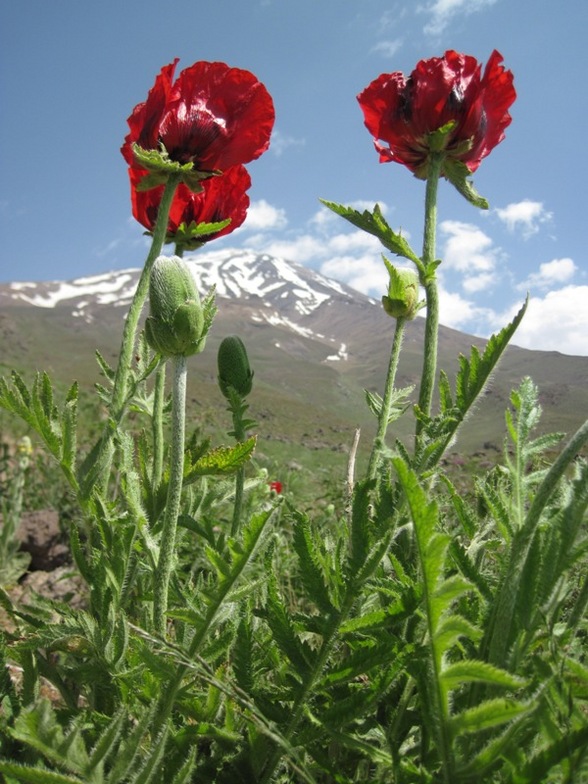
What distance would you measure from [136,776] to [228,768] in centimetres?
33

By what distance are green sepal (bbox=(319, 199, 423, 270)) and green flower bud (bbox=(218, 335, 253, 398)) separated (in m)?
0.36

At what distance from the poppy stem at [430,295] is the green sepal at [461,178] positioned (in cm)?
7

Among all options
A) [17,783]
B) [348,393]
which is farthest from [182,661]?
[348,393]

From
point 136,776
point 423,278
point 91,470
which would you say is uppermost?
point 423,278

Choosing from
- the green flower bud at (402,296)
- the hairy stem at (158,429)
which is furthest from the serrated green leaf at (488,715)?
the green flower bud at (402,296)

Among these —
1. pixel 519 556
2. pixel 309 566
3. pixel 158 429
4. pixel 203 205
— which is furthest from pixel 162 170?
pixel 519 556

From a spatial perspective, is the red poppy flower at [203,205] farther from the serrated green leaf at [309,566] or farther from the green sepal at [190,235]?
the serrated green leaf at [309,566]

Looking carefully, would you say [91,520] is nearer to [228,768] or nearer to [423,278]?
[228,768]

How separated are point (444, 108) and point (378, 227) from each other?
414 millimetres

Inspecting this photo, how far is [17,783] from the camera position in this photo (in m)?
0.78

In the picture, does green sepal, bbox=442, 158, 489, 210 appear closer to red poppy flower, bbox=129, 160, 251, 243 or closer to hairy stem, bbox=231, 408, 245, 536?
red poppy flower, bbox=129, 160, 251, 243

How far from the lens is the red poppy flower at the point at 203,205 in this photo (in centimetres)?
160

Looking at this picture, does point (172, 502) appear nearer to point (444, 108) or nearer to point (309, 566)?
point (309, 566)

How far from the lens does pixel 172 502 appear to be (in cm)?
100
